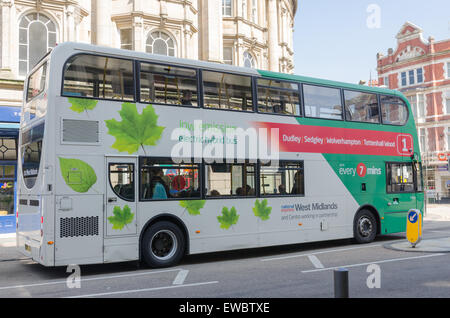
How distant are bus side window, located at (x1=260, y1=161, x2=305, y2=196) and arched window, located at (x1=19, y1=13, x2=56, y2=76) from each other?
1120 centimetres

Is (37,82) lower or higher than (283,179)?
higher

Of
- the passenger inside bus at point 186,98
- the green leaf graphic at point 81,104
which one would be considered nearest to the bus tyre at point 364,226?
the passenger inside bus at point 186,98

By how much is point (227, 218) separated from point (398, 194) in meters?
6.12

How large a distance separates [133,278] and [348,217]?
6.60 m

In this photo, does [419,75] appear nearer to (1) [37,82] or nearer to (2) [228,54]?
(2) [228,54]

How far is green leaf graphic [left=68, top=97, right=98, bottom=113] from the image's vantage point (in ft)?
29.7

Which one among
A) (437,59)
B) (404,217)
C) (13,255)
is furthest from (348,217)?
(437,59)

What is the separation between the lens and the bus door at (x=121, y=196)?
9.30 metres

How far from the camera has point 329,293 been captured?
698cm

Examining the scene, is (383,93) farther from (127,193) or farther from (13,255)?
(13,255)

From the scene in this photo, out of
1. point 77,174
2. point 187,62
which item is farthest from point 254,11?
point 77,174

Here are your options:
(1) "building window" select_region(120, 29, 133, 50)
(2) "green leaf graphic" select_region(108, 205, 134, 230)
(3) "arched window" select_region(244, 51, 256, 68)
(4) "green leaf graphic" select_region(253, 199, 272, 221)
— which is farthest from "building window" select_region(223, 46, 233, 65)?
(2) "green leaf graphic" select_region(108, 205, 134, 230)

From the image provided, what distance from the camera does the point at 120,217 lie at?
Result: 938cm

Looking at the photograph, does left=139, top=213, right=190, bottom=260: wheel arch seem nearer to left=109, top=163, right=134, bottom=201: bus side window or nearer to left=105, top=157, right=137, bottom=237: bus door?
left=105, top=157, right=137, bottom=237: bus door
